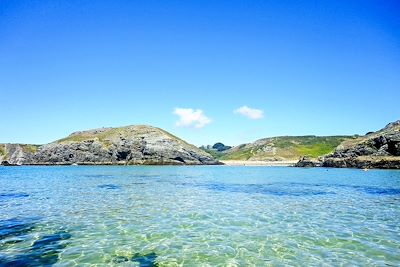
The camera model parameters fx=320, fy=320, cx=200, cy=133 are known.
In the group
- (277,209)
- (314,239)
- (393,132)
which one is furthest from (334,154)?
(314,239)

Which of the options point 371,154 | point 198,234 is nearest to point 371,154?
point 371,154

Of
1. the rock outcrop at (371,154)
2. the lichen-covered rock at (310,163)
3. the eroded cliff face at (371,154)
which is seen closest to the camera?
the rock outcrop at (371,154)

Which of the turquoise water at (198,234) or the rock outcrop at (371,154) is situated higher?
the rock outcrop at (371,154)

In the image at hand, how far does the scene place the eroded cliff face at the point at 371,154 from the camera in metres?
126

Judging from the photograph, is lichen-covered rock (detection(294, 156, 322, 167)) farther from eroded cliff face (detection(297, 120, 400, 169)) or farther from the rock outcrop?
the rock outcrop

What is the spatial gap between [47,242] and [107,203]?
15.5 m

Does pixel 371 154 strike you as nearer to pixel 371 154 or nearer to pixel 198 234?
pixel 371 154

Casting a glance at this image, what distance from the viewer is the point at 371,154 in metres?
142

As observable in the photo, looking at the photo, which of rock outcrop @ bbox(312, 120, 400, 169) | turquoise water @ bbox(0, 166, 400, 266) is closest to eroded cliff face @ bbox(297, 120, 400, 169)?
rock outcrop @ bbox(312, 120, 400, 169)

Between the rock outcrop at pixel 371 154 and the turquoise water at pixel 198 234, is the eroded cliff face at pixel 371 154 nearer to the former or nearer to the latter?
the rock outcrop at pixel 371 154

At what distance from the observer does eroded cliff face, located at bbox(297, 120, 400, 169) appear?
126281 millimetres

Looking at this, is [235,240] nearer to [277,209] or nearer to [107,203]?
[277,209]

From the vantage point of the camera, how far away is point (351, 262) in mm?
15234

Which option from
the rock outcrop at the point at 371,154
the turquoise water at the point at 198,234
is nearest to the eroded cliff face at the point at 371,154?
the rock outcrop at the point at 371,154
